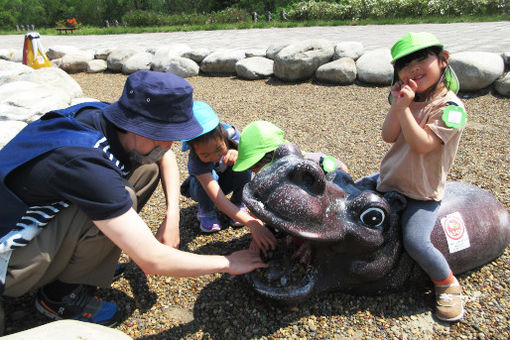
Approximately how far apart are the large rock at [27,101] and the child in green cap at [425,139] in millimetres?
4247

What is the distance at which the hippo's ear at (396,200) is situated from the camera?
6.91 ft

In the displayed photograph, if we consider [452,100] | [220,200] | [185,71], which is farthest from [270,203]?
[185,71]

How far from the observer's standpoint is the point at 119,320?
2.17 meters

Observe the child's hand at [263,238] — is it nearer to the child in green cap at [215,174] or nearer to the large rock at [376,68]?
the child in green cap at [215,174]

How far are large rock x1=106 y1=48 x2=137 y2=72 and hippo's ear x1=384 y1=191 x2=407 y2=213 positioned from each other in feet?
29.1

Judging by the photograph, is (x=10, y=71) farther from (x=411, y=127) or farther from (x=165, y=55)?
(x=411, y=127)

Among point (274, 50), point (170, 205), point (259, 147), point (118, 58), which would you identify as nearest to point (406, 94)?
point (259, 147)

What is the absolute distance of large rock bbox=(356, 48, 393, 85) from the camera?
21.0 feet

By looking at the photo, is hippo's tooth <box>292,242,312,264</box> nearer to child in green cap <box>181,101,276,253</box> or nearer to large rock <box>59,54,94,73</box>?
child in green cap <box>181,101,276,253</box>

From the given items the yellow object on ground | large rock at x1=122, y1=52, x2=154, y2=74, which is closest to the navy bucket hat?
the yellow object on ground

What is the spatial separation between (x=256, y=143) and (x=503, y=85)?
206 inches

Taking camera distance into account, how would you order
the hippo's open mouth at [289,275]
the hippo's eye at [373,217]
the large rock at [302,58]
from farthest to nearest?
the large rock at [302,58], the hippo's open mouth at [289,275], the hippo's eye at [373,217]

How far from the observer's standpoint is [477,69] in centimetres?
563

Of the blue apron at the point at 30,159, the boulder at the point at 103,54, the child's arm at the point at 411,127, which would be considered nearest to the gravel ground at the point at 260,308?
the blue apron at the point at 30,159
